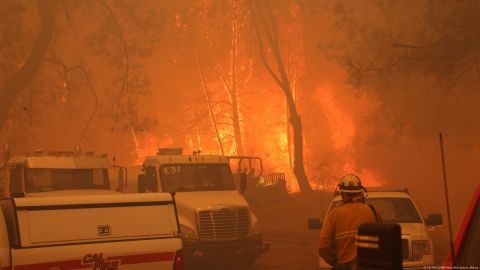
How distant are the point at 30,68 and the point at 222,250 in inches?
698

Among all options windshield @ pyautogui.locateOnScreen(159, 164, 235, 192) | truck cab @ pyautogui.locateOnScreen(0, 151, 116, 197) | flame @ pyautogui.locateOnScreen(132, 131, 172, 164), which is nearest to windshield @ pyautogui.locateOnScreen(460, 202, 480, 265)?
truck cab @ pyautogui.locateOnScreen(0, 151, 116, 197)

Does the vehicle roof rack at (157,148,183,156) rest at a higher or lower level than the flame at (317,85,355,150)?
lower

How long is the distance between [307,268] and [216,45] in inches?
920

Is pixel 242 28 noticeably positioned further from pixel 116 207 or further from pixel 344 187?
pixel 344 187

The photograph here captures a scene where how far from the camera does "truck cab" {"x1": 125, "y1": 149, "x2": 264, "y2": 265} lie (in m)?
13.7

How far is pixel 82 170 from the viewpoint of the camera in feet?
48.3

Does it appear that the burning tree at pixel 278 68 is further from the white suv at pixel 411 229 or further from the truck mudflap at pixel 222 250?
the white suv at pixel 411 229

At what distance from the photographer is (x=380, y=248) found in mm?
2289

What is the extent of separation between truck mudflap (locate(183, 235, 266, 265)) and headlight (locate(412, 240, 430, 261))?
4.97 m

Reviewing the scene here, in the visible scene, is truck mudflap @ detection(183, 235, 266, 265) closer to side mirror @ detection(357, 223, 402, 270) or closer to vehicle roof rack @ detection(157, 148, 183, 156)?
vehicle roof rack @ detection(157, 148, 183, 156)

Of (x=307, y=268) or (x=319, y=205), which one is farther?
(x=319, y=205)

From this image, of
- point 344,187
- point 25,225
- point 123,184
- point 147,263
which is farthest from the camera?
point 123,184

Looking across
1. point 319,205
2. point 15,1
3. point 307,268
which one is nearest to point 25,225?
point 307,268

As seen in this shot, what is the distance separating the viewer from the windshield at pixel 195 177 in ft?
48.5
